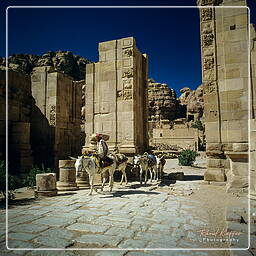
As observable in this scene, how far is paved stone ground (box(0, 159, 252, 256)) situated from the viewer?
11.1ft

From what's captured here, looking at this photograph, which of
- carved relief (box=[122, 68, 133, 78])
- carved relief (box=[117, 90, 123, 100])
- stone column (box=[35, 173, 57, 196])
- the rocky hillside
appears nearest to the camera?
stone column (box=[35, 173, 57, 196])

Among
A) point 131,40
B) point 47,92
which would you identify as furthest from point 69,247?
point 47,92

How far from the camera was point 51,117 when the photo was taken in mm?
14125

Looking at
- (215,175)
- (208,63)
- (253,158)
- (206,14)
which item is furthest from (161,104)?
(253,158)

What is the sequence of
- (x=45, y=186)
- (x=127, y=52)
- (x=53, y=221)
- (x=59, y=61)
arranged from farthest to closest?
(x=59, y=61), (x=127, y=52), (x=45, y=186), (x=53, y=221)

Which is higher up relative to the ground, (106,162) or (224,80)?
(224,80)

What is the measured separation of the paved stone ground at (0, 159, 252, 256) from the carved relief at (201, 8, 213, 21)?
6.98 m

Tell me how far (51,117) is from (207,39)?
10.3 m

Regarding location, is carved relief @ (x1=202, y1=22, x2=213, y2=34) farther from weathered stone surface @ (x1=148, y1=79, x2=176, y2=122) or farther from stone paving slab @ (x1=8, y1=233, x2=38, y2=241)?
weathered stone surface @ (x1=148, y1=79, x2=176, y2=122)

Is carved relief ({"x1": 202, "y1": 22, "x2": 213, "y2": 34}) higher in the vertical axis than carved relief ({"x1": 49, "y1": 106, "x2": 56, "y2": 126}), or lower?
higher

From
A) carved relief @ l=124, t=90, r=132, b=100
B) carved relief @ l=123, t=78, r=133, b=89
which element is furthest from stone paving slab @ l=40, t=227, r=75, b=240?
carved relief @ l=123, t=78, r=133, b=89

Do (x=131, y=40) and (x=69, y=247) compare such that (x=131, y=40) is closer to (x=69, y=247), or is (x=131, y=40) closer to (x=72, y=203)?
(x=72, y=203)

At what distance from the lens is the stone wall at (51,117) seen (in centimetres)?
1399

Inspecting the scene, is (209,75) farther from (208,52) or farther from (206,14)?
(206,14)
